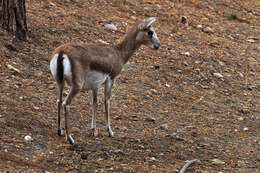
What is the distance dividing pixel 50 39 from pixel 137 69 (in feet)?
6.55

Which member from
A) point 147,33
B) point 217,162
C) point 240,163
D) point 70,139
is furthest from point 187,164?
point 147,33

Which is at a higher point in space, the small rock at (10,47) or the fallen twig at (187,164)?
the small rock at (10,47)

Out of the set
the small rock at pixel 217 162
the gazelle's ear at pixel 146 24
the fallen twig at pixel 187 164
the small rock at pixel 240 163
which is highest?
the gazelle's ear at pixel 146 24

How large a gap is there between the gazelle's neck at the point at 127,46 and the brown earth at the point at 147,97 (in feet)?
3.93

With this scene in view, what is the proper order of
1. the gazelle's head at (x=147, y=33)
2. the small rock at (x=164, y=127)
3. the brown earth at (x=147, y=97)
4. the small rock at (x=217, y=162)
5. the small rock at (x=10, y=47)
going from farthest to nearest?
the small rock at (x=10, y=47) → the small rock at (x=164, y=127) → the gazelle's head at (x=147, y=33) → the small rock at (x=217, y=162) → the brown earth at (x=147, y=97)

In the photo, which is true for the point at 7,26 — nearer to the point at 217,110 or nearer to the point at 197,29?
the point at 217,110

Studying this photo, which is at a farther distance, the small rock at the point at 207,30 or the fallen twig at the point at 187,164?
the small rock at the point at 207,30

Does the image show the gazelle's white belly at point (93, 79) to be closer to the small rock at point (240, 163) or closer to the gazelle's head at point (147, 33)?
the gazelle's head at point (147, 33)

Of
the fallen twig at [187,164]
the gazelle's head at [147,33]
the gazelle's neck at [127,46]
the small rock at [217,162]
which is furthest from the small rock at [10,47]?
the small rock at [217,162]

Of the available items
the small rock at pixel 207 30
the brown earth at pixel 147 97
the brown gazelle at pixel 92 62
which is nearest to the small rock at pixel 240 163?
the brown earth at pixel 147 97

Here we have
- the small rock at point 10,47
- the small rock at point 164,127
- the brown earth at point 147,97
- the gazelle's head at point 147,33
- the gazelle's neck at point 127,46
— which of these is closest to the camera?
the brown earth at point 147,97

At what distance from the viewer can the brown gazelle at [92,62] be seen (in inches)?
251

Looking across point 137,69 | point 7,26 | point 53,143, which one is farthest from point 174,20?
point 53,143

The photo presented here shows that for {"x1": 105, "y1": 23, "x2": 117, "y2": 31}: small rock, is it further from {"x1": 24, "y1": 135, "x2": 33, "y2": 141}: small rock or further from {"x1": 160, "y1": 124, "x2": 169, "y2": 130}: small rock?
{"x1": 24, "y1": 135, "x2": 33, "y2": 141}: small rock
